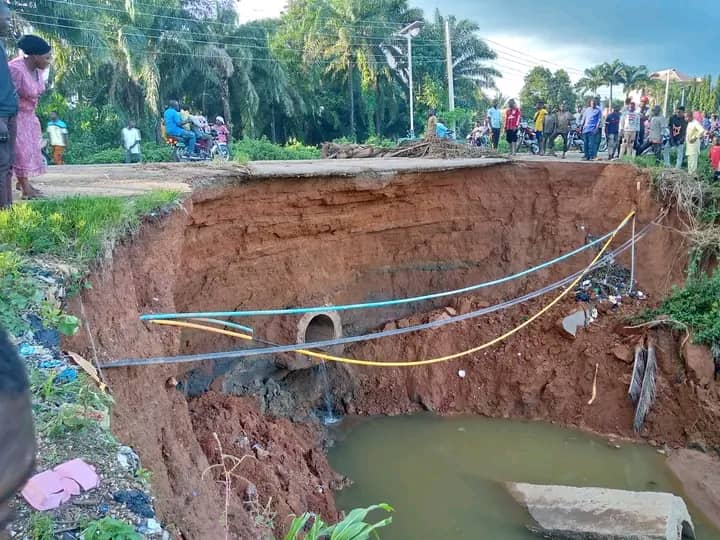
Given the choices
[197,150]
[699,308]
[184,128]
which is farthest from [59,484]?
[197,150]

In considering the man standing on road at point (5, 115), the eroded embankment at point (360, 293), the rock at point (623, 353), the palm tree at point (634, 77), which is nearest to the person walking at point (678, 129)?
the eroded embankment at point (360, 293)

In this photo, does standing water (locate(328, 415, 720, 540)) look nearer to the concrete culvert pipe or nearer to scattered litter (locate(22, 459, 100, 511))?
the concrete culvert pipe

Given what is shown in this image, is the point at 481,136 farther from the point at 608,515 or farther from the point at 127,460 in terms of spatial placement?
the point at 127,460

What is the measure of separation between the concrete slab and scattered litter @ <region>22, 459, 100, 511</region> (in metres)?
5.73

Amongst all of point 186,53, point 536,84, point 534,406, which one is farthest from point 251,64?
point 536,84

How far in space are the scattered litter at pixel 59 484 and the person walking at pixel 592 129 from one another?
11.4 metres

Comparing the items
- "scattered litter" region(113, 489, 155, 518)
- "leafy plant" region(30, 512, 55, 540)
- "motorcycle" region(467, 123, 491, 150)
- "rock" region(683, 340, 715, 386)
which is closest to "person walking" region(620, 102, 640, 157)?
"rock" region(683, 340, 715, 386)

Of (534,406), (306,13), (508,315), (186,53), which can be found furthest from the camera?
(306,13)

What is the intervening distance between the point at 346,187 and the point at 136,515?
6.40 m

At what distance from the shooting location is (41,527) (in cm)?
211

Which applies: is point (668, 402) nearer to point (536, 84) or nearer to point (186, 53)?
point (186, 53)

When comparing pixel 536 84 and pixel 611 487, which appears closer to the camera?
pixel 611 487

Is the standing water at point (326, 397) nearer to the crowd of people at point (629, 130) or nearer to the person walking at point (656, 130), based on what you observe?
the crowd of people at point (629, 130)

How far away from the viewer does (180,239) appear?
5.85 m
